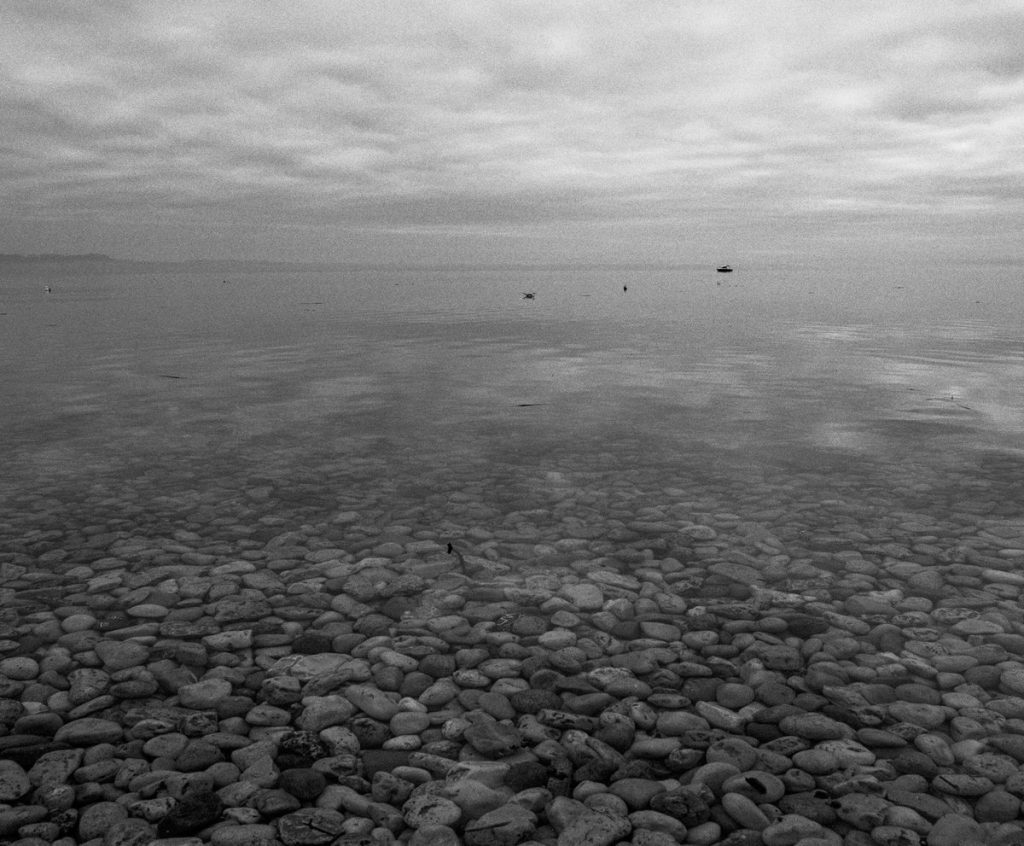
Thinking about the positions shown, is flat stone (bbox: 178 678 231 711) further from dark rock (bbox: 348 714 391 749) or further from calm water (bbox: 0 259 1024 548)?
calm water (bbox: 0 259 1024 548)

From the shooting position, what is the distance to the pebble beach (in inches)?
177

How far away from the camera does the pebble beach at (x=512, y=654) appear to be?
4500 millimetres

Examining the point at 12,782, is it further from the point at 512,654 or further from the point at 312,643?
the point at 512,654

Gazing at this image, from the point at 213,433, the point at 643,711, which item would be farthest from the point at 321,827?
the point at 213,433

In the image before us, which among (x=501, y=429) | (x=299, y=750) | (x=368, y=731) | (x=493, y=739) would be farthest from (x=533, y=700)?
(x=501, y=429)

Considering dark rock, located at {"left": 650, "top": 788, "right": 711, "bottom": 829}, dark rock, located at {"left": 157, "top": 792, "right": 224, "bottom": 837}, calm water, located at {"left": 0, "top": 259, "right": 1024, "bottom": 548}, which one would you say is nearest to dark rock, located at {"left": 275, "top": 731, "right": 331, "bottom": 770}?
dark rock, located at {"left": 157, "top": 792, "right": 224, "bottom": 837}

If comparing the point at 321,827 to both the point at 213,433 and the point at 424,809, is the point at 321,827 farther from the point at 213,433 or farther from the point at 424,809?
the point at 213,433

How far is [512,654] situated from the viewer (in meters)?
6.23

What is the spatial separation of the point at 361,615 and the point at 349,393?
36.1ft

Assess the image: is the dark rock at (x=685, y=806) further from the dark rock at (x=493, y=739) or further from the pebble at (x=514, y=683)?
the dark rock at (x=493, y=739)

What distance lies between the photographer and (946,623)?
661 cm

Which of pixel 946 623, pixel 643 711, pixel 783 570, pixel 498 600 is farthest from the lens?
pixel 783 570

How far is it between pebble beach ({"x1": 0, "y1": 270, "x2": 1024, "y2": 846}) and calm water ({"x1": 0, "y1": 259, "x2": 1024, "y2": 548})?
0.36ft

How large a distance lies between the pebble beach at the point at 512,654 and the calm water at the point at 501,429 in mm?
108
